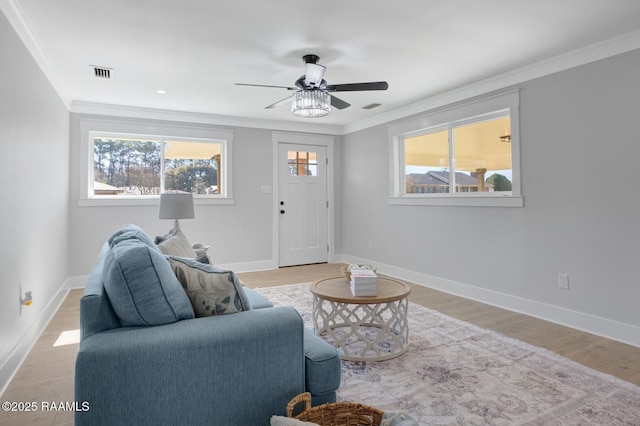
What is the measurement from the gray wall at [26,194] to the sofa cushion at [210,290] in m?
1.43

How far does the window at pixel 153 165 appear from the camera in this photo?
16.3 ft

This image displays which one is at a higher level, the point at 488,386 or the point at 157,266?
the point at 157,266

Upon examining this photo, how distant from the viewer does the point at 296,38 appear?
288cm

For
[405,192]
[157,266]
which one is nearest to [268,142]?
[405,192]

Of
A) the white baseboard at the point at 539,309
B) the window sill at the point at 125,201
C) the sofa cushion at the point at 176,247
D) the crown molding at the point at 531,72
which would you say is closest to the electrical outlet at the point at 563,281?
the white baseboard at the point at 539,309

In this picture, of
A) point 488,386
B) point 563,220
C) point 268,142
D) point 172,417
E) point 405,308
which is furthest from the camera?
point 268,142

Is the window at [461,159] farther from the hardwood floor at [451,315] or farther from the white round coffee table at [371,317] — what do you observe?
the white round coffee table at [371,317]

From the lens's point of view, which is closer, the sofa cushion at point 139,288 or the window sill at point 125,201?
the sofa cushion at point 139,288

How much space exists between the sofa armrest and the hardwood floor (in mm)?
903

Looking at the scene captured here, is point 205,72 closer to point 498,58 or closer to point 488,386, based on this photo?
point 498,58

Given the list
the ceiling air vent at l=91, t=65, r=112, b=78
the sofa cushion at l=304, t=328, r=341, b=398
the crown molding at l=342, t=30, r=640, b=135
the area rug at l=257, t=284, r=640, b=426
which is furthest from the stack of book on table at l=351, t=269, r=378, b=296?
the ceiling air vent at l=91, t=65, r=112, b=78

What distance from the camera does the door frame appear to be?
5941 mm

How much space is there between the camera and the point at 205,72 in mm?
3617

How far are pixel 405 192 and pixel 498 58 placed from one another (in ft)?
7.42
